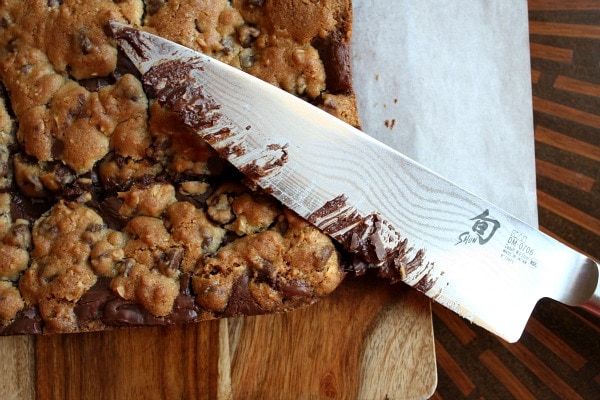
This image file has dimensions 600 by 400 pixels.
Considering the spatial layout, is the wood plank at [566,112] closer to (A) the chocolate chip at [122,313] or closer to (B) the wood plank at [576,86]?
(B) the wood plank at [576,86]

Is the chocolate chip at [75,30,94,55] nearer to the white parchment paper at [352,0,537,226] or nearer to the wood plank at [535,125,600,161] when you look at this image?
the white parchment paper at [352,0,537,226]

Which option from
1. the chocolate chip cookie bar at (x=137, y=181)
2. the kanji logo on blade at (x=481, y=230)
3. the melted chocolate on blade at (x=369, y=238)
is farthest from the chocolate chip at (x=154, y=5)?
the kanji logo on blade at (x=481, y=230)

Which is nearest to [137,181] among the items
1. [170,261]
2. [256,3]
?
[170,261]

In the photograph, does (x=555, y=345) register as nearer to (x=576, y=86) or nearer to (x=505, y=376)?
(x=505, y=376)

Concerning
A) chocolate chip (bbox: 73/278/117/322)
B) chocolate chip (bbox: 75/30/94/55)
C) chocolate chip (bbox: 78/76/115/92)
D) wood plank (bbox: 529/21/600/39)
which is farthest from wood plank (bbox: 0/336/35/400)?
wood plank (bbox: 529/21/600/39)

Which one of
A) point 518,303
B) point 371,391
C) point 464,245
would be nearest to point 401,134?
point 464,245

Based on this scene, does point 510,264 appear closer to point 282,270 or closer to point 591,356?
point 282,270
